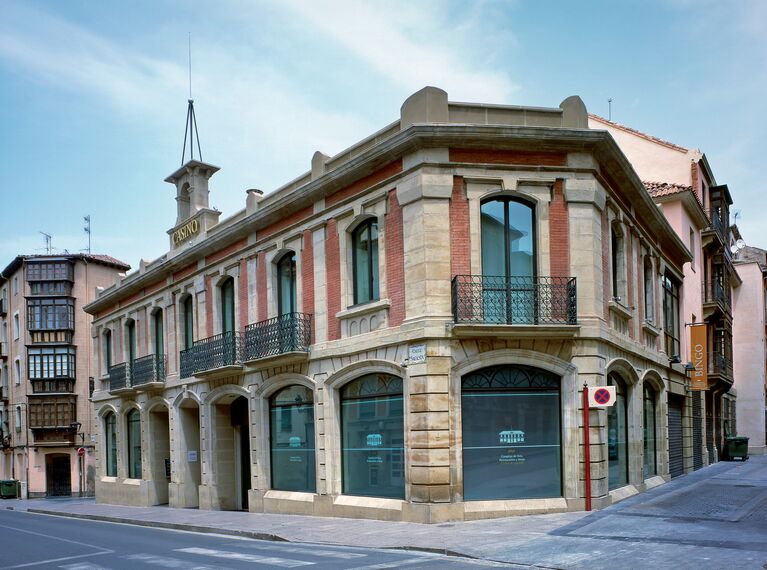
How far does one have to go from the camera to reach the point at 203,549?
14.4 metres

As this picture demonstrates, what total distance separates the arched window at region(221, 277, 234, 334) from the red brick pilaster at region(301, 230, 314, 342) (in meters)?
4.72

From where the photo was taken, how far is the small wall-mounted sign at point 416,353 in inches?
630

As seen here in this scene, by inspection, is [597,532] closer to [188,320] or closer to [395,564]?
[395,564]

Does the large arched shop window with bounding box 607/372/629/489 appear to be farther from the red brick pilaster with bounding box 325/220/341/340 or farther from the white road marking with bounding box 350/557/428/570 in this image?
the white road marking with bounding box 350/557/428/570

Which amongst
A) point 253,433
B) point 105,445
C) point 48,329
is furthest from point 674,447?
point 48,329

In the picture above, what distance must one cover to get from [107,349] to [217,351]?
13.0 meters

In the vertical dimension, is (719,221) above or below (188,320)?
above

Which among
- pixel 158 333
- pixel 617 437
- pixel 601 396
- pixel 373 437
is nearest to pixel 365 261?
pixel 373 437

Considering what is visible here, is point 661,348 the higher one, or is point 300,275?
point 300,275

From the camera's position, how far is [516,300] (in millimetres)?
16281

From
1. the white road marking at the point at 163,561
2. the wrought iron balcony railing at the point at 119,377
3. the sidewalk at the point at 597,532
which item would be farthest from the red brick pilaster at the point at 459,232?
the wrought iron balcony railing at the point at 119,377

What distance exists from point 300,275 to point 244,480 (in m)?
7.80

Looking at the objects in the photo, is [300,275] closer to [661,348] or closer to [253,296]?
[253,296]

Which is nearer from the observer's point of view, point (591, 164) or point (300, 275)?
point (591, 164)
